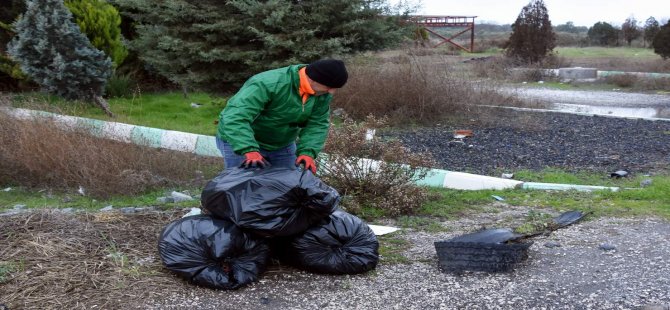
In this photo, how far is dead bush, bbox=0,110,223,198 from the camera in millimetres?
6520

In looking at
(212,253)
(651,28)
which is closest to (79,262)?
(212,253)

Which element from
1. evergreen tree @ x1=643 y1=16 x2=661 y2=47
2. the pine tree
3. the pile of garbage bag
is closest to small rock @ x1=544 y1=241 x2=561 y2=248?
the pile of garbage bag

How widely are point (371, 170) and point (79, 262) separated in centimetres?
259

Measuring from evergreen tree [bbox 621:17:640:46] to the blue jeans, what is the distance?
39.5m

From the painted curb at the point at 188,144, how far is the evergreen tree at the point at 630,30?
3673 cm

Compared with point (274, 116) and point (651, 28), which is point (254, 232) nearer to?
point (274, 116)

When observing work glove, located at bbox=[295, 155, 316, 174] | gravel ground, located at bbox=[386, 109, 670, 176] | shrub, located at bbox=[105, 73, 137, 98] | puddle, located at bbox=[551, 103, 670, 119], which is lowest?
puddle, located at bbox=[551, 103, 670, 119]

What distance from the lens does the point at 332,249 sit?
4.17m

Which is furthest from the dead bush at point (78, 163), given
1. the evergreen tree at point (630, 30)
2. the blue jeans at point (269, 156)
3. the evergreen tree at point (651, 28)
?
the evergreen tree at point (630, 30)

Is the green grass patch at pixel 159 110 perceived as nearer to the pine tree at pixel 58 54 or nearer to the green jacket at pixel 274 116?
the pine tree at pixel 58 54

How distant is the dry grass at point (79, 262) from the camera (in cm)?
366

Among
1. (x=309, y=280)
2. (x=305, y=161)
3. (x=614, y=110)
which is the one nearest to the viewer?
(x=309, y=280)

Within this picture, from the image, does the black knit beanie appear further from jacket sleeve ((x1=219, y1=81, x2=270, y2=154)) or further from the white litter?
the white litter

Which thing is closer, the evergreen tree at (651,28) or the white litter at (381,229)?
the white litter at (381,229)
